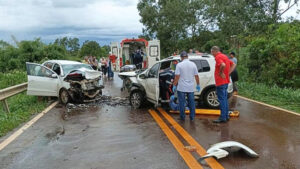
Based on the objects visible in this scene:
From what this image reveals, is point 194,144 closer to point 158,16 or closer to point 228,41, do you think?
point 228,41

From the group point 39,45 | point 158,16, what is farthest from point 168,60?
point 158,16

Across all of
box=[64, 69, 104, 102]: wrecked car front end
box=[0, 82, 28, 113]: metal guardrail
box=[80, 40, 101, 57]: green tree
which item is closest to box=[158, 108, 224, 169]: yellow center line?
box=[64, 69, 104, 102]: wrecked car front end

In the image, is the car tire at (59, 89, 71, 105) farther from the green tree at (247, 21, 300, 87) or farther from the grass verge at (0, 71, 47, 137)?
the green tree at (247, 21, 300, 87)

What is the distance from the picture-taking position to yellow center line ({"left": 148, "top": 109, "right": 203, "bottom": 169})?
171 inches

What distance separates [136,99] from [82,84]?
7.58ft

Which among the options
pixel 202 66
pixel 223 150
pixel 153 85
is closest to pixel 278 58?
pixel 202 66

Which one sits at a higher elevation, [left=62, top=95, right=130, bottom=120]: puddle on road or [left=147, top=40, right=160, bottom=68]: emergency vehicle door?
[left=147, top=40, right=160, bottom=68]: emergency vehicle door

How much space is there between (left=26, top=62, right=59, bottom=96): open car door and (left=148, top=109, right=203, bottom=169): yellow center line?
4.93m

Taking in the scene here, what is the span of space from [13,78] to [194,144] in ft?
50.6

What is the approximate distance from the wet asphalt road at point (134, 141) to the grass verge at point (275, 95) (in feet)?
3.86

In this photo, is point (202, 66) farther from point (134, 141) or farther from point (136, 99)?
point (134, 141)

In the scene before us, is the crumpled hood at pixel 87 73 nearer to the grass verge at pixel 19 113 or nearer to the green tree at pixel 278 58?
the grass verge at pixel 19 113

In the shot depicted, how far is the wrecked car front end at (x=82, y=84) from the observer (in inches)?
406

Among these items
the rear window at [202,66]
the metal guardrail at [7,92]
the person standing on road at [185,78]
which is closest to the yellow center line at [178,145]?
the person standing on road at [185,78]
